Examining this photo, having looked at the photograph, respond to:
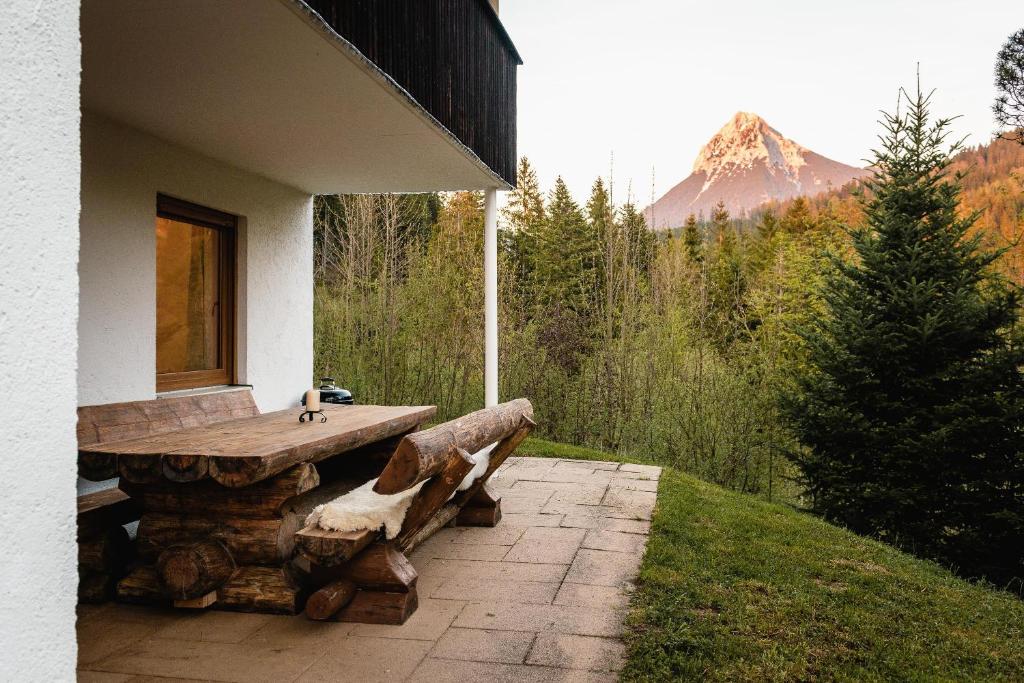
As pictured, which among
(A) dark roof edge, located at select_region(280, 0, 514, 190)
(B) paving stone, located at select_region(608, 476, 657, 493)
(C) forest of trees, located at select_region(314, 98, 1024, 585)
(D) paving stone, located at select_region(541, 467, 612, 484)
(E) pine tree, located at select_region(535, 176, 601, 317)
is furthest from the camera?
(E) pine tree, located at select_region(535, 176, 601, 317)

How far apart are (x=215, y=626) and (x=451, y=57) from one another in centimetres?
285

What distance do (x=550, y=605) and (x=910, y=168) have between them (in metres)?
5.23

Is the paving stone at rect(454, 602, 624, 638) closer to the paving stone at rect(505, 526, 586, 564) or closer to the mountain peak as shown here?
the paving stone at rect(505, 526, 586, 564)

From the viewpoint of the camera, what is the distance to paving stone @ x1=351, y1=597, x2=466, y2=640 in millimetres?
2479

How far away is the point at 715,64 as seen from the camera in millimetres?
23328

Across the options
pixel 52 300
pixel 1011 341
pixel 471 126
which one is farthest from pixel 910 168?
pixel 52 300

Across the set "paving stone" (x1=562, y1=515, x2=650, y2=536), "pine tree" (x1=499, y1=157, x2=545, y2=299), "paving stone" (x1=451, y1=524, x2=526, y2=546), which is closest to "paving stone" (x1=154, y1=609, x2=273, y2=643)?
"paving stone" (x1=451, y1=524, x2=526, y2=546)

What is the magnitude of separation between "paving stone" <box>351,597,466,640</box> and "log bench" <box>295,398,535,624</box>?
0.11 feet

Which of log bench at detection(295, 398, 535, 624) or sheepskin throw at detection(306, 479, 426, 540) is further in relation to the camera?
sheepskin throw at detection(306, 479, 426, 540)

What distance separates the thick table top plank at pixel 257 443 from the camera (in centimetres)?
237

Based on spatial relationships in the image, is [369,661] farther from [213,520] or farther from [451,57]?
[451,57]

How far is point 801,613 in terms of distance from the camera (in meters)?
2.80

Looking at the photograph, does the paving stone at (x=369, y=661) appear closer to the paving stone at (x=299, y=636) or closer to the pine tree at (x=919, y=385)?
the paving stone at (x=299, y=636)

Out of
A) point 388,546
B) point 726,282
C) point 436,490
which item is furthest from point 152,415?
point 726,282
